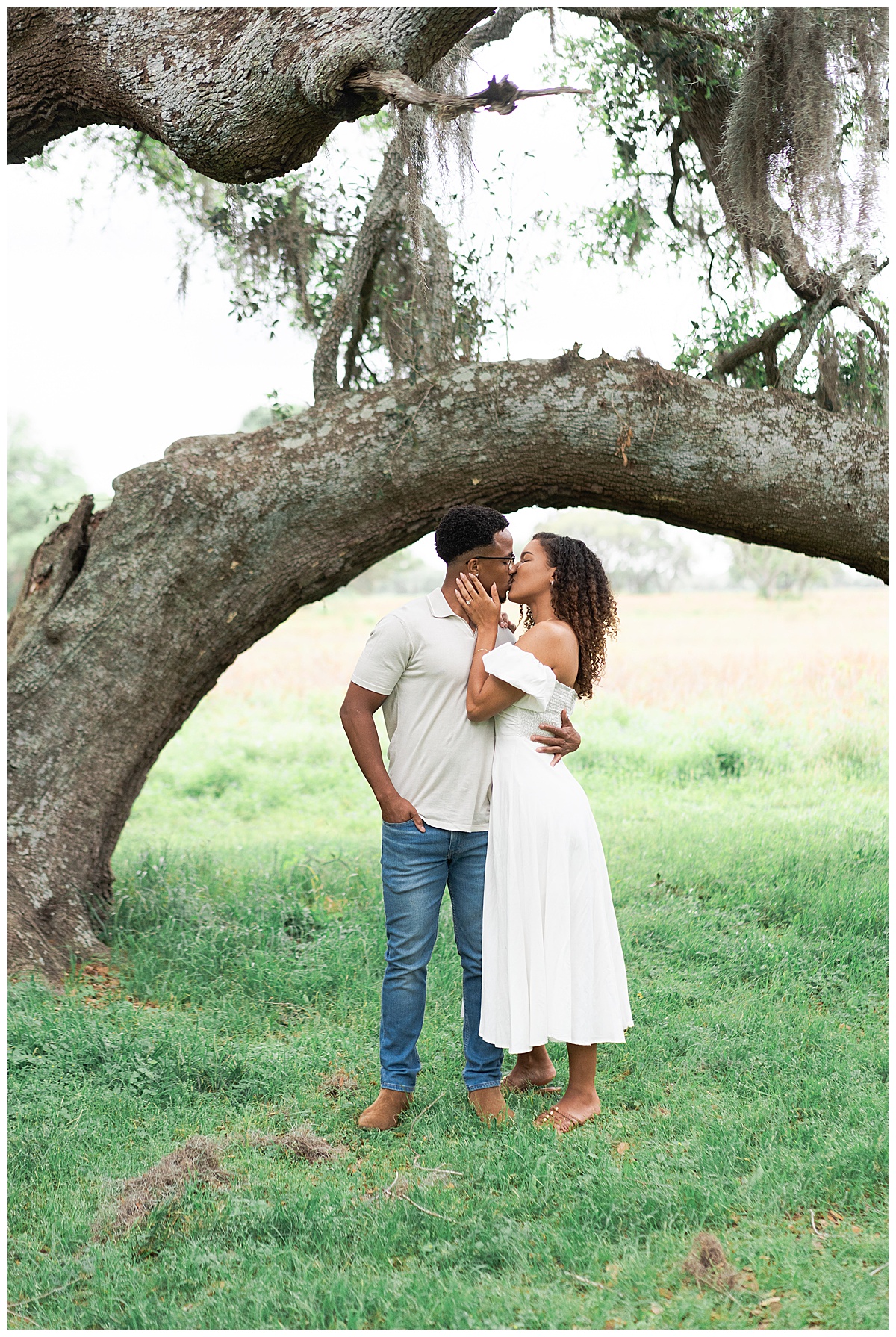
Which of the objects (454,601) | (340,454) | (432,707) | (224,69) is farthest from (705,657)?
(432,707)

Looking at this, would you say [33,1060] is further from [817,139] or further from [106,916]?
[817,139]

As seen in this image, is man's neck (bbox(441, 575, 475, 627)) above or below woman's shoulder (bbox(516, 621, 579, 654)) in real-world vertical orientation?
above

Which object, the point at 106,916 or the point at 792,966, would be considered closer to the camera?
the point at 792,966

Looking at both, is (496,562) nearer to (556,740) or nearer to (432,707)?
(432,707)

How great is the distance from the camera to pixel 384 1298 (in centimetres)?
273

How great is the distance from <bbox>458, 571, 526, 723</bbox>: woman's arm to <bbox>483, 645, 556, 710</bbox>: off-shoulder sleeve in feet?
0.12

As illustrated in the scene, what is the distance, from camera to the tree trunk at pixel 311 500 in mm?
5379

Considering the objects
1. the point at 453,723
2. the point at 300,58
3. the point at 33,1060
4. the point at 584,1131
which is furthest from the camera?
the point at 300,58

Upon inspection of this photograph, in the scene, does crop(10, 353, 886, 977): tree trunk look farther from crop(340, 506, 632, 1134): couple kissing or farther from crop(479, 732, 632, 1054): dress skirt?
crop(479, 732, 632, 1054): dress skirt

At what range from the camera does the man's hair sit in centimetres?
380

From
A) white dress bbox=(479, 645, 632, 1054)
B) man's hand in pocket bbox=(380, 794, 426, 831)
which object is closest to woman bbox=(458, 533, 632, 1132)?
white dress bbox=(479, 645, 632, 1054)

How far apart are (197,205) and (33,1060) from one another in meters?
6.12

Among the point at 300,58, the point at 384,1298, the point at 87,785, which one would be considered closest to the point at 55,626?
the point at 87,785

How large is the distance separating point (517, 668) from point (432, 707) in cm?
36
